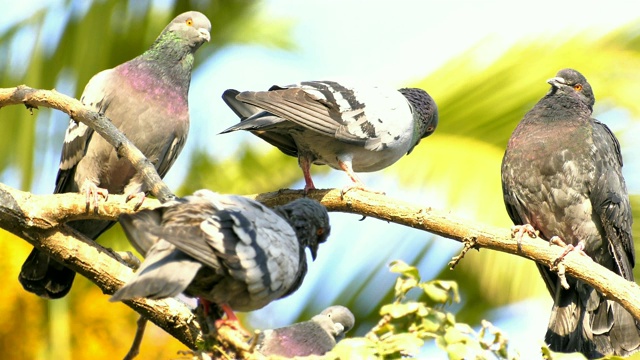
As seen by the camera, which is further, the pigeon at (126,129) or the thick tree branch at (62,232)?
the pigeon at (126,129)

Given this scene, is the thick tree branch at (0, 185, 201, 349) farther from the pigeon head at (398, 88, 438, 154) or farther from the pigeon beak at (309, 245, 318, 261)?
the pigeon head at (398, 88, 438, 154)

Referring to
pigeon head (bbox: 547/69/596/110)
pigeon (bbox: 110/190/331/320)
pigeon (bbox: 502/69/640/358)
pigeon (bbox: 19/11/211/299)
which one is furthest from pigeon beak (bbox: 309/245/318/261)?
pigeon head (bbox: 547/69/596/110)

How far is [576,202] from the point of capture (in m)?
8.27

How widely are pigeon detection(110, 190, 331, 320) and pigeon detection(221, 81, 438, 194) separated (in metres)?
2.44

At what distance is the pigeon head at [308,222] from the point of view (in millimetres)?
5777

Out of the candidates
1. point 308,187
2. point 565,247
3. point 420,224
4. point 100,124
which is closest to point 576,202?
point 565,247

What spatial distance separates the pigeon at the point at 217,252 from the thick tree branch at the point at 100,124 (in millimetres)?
646

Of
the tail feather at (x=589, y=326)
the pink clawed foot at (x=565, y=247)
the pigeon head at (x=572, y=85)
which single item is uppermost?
the pigeon head at (x=572, y=85)

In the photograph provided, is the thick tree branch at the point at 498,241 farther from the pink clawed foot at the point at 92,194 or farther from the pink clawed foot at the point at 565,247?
the pink clawed foot at the point at 92,194

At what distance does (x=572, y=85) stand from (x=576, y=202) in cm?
128

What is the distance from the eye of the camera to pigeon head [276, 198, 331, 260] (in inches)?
227

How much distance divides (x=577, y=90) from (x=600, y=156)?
0.92 meters

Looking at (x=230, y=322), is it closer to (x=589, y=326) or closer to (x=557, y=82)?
(x=589, y=326)

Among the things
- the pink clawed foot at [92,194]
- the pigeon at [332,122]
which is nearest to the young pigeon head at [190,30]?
the pigeon at [332,122]
